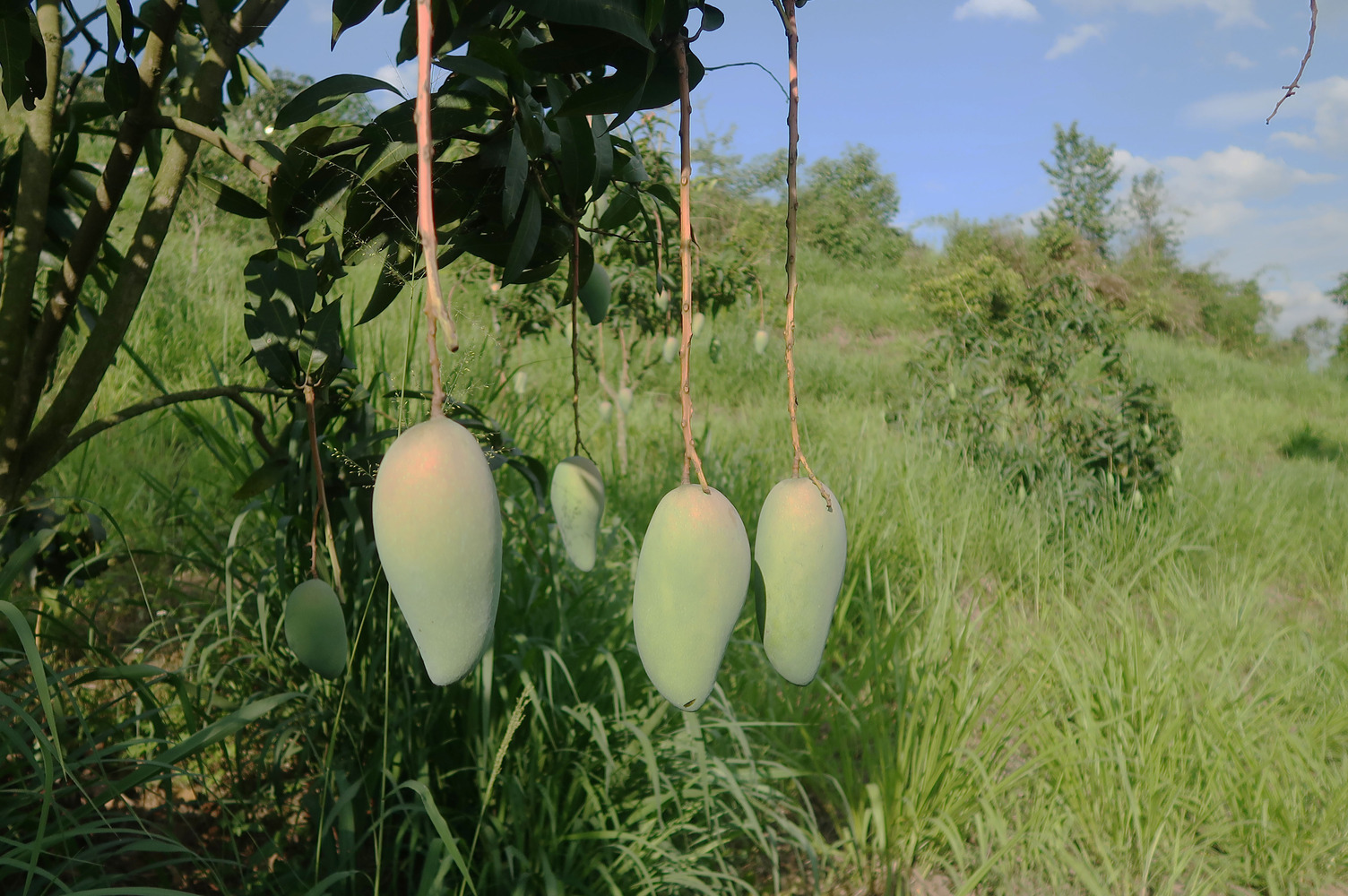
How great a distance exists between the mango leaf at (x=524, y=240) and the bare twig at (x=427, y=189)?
181 mm

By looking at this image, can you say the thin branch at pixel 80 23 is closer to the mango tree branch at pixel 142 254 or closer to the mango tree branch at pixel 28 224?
the mango tree branch at pixel 28 224

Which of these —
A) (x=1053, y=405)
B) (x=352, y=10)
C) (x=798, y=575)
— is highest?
(x=352, y=10)

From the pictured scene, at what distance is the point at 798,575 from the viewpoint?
0.94ft

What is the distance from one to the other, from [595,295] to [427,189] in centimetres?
36

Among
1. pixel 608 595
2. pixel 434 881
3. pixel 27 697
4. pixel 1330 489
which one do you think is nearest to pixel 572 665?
pixel 608 595

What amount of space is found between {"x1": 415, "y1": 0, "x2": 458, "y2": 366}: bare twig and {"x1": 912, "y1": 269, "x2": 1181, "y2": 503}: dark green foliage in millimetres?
3018

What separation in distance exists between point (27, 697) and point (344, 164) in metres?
0.92

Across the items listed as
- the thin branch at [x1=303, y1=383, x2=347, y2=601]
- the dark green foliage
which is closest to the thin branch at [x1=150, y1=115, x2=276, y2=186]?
the thin branch at [x1=303, y1=383, x2=347, y2=601]

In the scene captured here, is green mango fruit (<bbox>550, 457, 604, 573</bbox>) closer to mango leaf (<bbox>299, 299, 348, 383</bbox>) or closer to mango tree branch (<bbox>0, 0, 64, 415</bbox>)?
mango leaf (<bbox>299, 299, 348, 383</bbox>)

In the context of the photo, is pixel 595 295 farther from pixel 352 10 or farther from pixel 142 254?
pixel 142 254

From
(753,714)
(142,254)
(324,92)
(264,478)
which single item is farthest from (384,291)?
(753,714)

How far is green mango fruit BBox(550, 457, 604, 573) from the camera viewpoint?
391mm

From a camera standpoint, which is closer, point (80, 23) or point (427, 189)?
point (427, 189)

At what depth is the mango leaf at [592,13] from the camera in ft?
0.87
